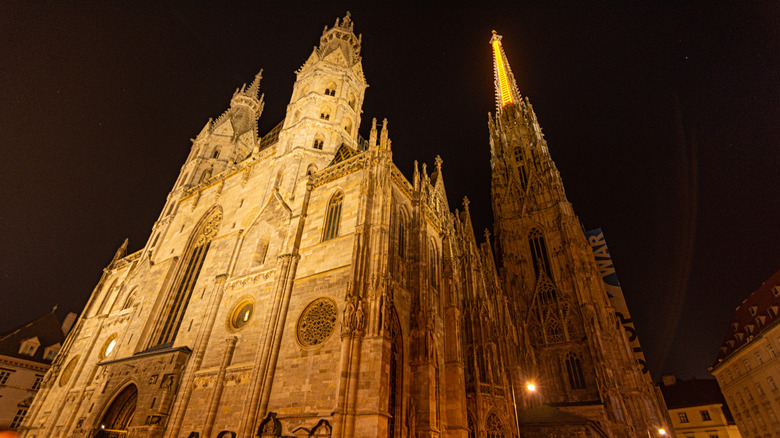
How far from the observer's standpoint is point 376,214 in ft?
52.3

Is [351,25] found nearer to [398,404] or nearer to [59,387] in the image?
[398,404]

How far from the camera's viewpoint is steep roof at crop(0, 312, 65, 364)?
31.0 metres

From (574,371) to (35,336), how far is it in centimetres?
4660

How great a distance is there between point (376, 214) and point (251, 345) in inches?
300

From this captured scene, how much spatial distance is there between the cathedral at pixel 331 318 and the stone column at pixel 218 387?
6 cm

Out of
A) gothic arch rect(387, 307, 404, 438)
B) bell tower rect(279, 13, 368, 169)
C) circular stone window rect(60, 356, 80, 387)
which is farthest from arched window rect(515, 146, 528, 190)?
circular stone window rect(60, 356, 80, 387)

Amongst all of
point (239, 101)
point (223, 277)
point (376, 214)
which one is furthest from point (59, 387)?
point (239, 101)

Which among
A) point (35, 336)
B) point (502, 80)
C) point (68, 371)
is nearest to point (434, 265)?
point (68, 371)

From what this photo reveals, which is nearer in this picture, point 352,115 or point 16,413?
point 352,115

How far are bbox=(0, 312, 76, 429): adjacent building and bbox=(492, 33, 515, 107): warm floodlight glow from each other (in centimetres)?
5767

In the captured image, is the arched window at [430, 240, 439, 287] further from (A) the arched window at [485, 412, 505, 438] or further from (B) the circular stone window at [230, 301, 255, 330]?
(B) the circular stone window at [230, 301, 255, 330]

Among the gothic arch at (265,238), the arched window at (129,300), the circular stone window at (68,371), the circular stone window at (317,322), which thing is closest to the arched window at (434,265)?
the circular stone window at (317,322)

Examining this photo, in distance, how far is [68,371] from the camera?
23.5 m

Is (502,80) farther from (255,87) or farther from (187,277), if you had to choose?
Result: (187,277)
